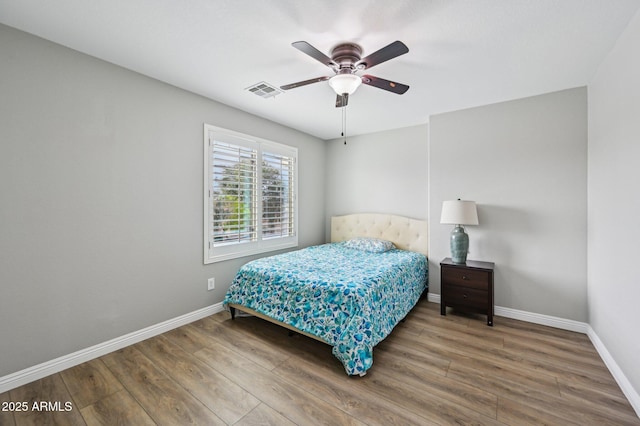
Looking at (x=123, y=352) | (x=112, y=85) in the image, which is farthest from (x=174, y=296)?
(x=112, y=85)

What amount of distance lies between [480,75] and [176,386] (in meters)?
3.65

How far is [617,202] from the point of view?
79.1 inches

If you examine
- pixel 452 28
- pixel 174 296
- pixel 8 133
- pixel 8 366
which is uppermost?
pixel 452 28

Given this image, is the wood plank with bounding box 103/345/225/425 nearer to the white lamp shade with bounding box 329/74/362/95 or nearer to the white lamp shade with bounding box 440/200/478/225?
the white lamp shade with bounding box 329/74/362/95

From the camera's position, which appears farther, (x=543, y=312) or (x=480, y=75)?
(x=543, y=312)

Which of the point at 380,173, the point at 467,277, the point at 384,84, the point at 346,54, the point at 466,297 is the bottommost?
the point at 466,297

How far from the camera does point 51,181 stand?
2.04 meters

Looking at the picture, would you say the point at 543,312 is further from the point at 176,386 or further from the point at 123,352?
the point at 123,352

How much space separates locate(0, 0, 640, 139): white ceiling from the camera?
5.47 ft

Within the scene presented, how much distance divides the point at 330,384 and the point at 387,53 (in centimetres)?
234

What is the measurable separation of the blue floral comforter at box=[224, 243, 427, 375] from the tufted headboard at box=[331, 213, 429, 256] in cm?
56

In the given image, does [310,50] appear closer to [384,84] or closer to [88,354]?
[384,84]

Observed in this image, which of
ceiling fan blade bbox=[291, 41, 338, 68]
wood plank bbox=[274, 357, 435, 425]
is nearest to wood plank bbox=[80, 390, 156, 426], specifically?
wood plank bbox=[274, 357, 435, 425]

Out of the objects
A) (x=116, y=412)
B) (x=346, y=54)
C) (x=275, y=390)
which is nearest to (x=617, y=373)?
(x=275, y=390)
